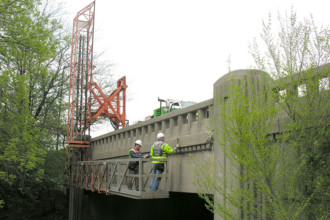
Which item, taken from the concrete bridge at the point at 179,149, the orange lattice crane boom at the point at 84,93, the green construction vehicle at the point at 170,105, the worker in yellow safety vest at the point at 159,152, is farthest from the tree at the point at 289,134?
the orange lattice crane boom at the point at 84,93

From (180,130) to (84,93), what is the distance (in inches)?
634

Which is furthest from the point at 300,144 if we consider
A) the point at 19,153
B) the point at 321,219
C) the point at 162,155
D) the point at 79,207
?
the point at 79,207

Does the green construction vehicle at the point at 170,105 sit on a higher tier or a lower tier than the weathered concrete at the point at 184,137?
higher

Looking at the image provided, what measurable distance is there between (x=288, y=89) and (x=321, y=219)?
6.57ft

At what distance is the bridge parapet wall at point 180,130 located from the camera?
8891mm

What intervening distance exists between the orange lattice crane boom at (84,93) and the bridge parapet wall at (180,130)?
8252mm

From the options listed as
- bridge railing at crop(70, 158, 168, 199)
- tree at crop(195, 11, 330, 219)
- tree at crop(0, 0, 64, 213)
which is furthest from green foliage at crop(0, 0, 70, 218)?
tree at crop(195, 11, 330, 219)

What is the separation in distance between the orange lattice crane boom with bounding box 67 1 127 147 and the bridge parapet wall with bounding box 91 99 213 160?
27.1ft

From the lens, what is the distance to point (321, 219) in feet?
16.6

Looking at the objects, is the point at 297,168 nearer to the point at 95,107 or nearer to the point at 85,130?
the point at 85,130

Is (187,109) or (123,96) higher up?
(123,96)

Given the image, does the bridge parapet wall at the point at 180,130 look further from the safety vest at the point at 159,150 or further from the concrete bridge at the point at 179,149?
the safety vest at the point at 159,150

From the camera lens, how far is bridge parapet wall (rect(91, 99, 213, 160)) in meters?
8.89

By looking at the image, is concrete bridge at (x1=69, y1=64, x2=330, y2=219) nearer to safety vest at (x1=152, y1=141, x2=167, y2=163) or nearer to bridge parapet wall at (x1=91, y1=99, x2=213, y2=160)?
bridge parapet wall at (x1=91, y1=99, x2=213, y2=160)
